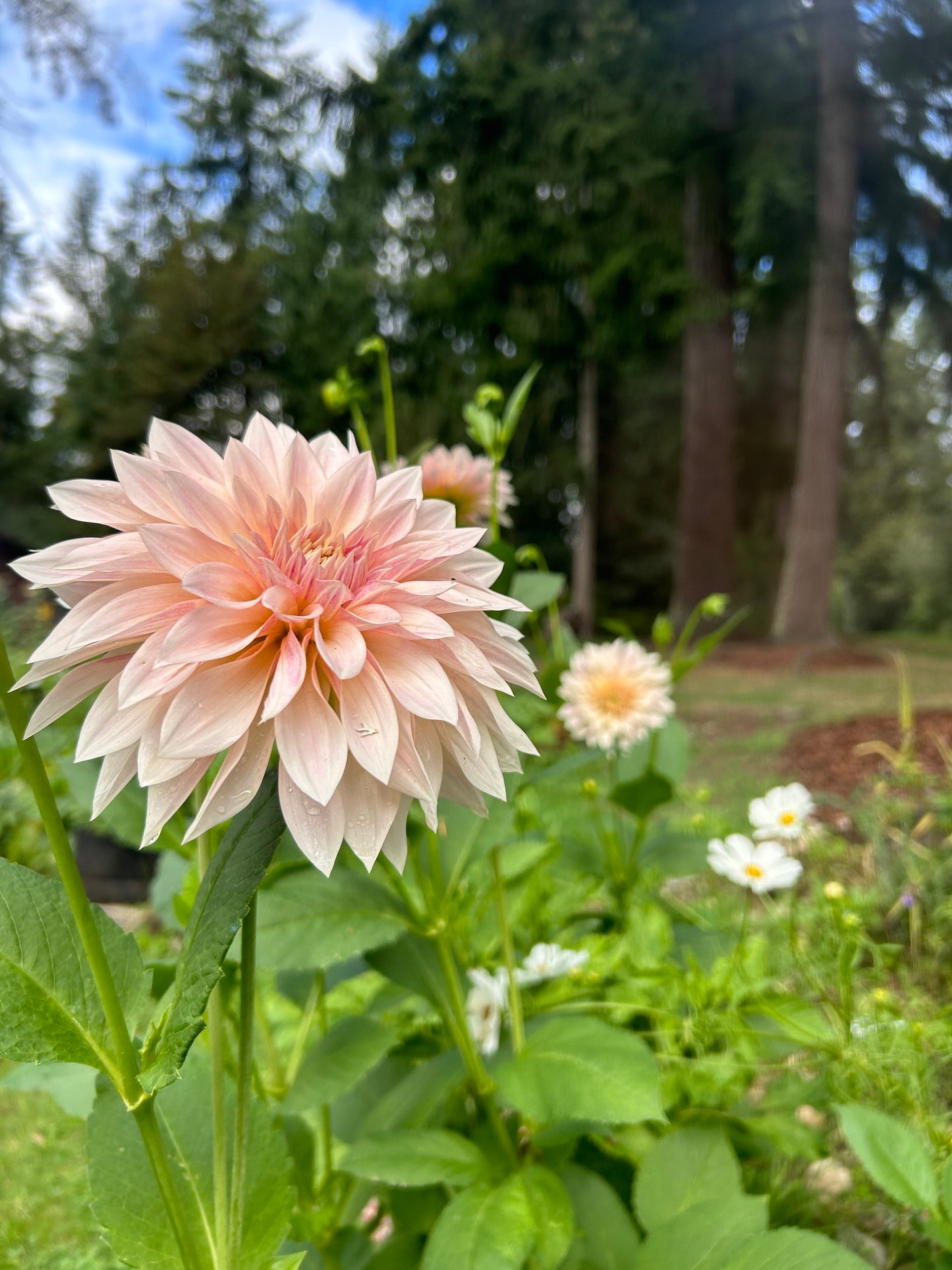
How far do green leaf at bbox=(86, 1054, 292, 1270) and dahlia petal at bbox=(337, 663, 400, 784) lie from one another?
330 millimetres

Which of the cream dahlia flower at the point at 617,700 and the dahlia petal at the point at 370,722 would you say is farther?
the cream dahlia flower at the point at 617,700

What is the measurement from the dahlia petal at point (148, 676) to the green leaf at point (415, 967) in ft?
1.56

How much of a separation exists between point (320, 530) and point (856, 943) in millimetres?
694

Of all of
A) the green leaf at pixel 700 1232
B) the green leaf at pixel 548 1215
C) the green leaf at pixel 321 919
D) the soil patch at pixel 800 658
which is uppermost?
the green leaf at pixel 321 919

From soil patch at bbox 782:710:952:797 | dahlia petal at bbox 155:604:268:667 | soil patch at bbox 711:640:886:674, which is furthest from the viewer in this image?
soil patch at bbox 711:640:886:674

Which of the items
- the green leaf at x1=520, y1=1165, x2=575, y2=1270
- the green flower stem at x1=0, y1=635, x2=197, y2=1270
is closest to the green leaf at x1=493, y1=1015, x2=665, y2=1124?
the green leaf at x1=520, y1=1165, x2=575, y2=1270

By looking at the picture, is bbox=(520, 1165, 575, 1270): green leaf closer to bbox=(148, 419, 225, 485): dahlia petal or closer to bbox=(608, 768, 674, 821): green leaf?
bbox=(608, 768, 674, 821): green leaf

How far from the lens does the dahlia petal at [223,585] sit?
0.41 metres

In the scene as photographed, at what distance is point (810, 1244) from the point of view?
0.59m

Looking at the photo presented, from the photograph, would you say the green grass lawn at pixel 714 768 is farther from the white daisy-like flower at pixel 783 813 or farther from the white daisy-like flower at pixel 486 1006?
the white daisy-like flower at pixel 783 813

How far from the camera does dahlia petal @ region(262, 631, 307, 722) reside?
0.39 meters

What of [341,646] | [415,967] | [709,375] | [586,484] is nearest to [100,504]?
[341,646]

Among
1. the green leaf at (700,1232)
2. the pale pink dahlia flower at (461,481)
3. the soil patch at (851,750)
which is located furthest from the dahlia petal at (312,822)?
the soil patch at (851,750)

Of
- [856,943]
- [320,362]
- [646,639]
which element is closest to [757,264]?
[646,639]
